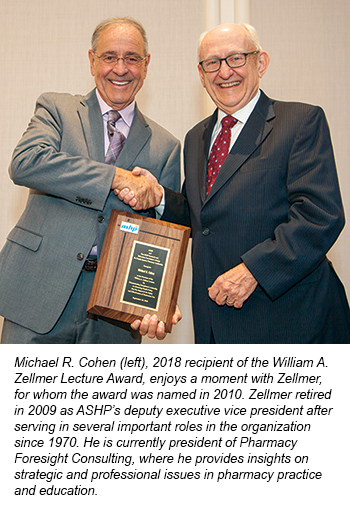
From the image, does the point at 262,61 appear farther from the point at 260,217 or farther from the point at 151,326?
the point at 151,326

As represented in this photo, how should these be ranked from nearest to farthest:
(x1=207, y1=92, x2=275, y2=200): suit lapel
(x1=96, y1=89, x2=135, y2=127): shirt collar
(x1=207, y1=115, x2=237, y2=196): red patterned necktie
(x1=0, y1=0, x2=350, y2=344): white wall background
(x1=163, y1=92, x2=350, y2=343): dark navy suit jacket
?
(x1=163, y1=92, x2=350, y2=343): dark navy suit jacket
(x1=207, y1=92, x2=275, y2=200): suit lapel
(x1=207, y1=115, x2=237, y2=196): red patterned necktie
(x1=96, y1=89, x2=135, y2=127): shirt collar
(x1=0, y1=0, x2=350, y2=344): white wall background

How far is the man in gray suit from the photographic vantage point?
2.11 m

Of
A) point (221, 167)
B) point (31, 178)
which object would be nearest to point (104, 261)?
point (31, 178)

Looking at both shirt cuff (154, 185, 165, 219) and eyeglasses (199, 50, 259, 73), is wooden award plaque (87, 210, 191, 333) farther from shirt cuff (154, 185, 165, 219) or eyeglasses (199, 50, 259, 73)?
eyeglasses (199, 50, 259, 73)

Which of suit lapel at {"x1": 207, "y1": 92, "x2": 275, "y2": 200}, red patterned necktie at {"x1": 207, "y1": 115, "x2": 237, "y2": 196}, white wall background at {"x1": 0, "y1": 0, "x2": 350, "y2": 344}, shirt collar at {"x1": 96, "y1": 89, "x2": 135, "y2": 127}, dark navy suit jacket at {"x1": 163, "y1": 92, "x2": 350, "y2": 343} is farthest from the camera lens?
white wall background at {"x1": 0, "y1": 0, "x2": 350, "y2": 344}

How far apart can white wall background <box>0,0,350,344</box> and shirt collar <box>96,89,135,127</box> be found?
1.30 metres

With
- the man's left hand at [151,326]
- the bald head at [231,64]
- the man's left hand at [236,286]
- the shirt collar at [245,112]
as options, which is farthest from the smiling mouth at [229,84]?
the man's left hand at [151,326]

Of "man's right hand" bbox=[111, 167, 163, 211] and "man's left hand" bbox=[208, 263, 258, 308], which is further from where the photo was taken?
"man's right hand" bbox=[111, 167, 163, 211]

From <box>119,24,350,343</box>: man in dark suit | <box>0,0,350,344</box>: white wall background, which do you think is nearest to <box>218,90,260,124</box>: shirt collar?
<box>119,24,350,343</box>: man in dark suit

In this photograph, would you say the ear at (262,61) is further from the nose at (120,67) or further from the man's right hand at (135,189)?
the man's right hand at (135,189)
